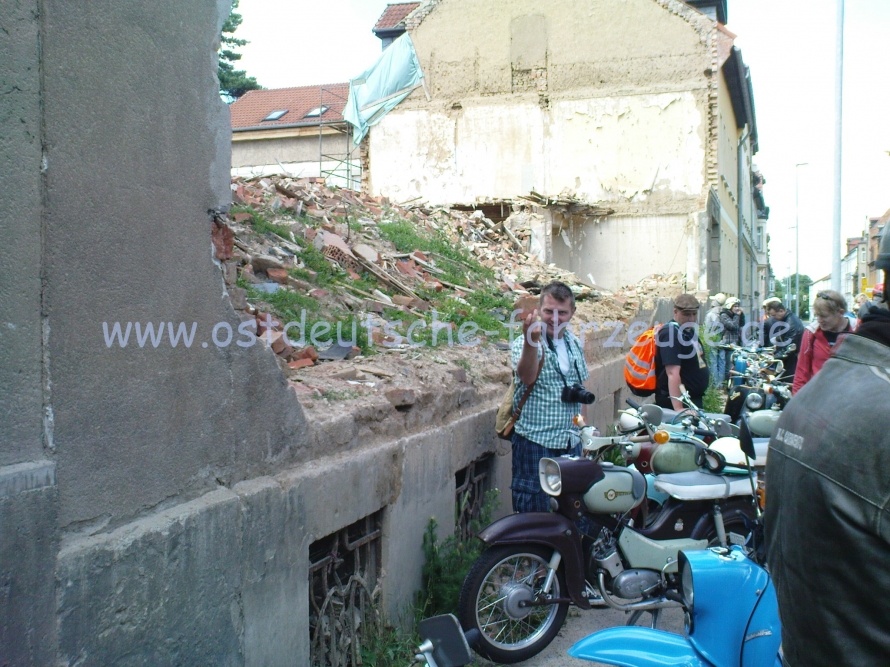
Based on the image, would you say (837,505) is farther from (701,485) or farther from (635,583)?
(701,485)

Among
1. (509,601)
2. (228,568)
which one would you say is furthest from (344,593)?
(228,568)

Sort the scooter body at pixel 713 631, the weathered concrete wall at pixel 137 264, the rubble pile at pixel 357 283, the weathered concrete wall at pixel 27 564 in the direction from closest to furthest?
the weathered concrete wall at pixel 27 564 < the weathered concrete wall at pixel 137 264 < the scooter body at pixel 713 631 < the rubble pile at pixel 357 283

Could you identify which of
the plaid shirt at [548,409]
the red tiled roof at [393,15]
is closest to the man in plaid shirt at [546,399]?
the plaid shirt at [548,409]

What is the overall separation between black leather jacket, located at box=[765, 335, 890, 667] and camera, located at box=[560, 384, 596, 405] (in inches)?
112

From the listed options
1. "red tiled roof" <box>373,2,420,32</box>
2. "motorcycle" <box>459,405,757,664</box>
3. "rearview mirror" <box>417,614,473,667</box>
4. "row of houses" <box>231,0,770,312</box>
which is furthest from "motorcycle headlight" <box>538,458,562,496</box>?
"red tiled roof" <box>373,2,420,32</box>

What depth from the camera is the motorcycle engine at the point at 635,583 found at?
167 inches

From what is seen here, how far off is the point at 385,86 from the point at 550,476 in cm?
2063

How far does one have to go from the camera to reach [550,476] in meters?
4.19

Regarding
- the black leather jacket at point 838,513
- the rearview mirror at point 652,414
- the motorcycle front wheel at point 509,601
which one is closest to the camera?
the black leather jacket at point 838,513

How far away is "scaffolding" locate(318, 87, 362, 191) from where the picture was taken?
78.4 ft

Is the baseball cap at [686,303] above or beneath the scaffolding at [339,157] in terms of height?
beneath

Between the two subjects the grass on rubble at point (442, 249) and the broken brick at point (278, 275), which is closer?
the broken brick at point (278, 275)

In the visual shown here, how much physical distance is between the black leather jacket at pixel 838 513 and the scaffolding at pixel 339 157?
68.5 ft

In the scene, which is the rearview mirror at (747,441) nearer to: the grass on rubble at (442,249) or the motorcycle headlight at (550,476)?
the motorcycle headlight at (550,476)
